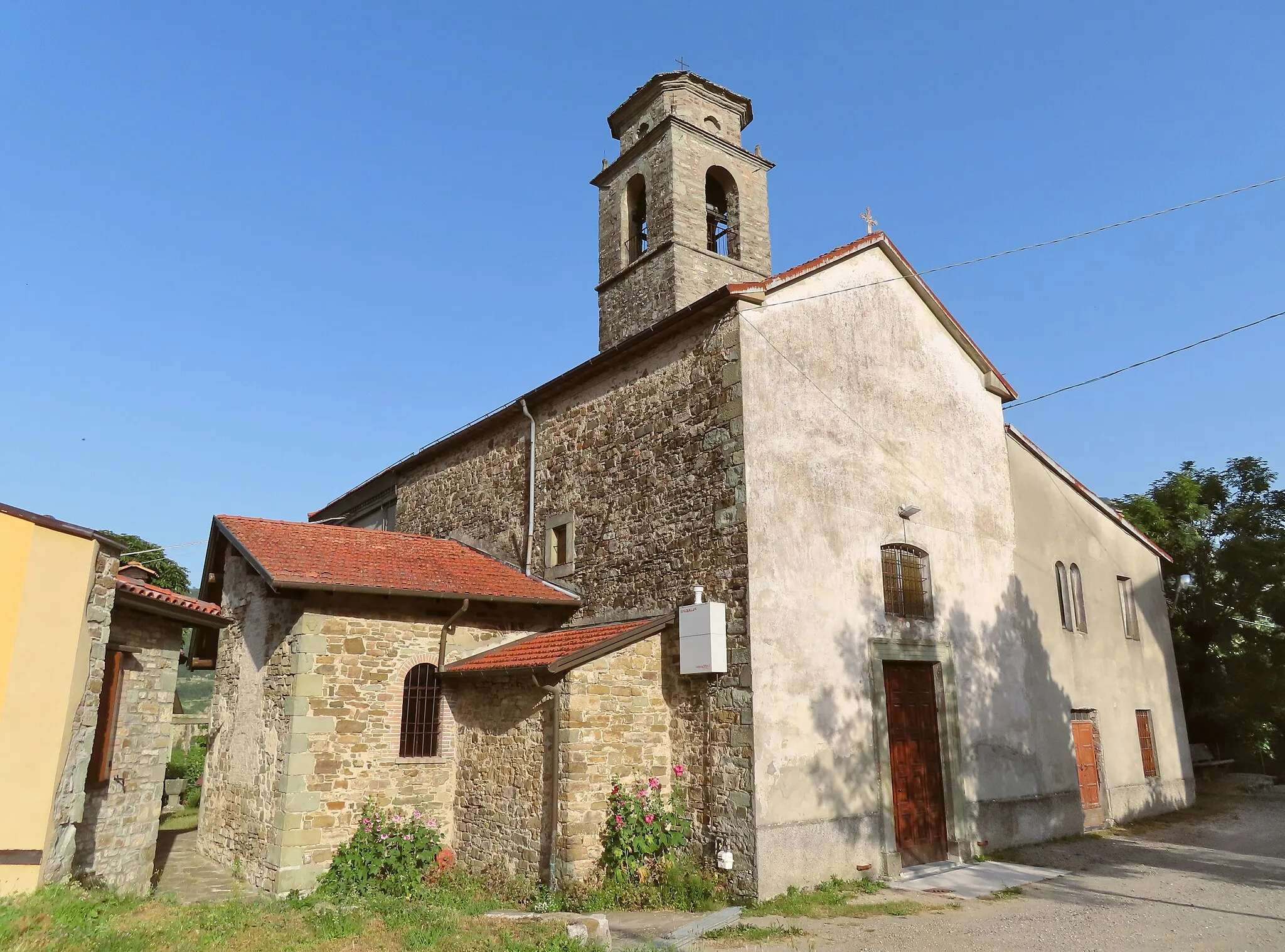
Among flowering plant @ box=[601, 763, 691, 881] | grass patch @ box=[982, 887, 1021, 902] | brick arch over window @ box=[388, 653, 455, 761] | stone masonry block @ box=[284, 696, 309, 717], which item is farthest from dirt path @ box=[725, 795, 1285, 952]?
stone masonry block @ box=[284, 696, 309, 717]

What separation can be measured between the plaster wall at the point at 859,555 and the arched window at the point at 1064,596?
1.50m

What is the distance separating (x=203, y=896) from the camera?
1020 centimetres

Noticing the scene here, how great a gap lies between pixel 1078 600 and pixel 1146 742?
3533mm

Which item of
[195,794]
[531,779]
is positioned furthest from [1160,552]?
[195,794]

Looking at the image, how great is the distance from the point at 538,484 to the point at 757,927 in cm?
779

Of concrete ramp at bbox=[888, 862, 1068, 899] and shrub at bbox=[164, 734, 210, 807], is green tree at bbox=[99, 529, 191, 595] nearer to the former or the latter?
shrub at bbox=[164, 734, 210, 807]

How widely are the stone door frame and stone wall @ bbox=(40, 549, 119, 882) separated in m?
8.82

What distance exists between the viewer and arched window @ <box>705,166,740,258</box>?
17.4 m

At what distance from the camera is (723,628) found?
10.1 metres

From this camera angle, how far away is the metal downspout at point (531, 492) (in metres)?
14.0

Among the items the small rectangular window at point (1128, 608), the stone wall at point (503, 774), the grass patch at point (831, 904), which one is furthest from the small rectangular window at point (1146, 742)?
the stone wall at point (503, 774)

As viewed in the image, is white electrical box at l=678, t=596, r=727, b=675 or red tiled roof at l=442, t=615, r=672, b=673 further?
red tiled roof at l=442, t=615, r=672, b=673

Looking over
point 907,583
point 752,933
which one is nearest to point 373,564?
point 752,933

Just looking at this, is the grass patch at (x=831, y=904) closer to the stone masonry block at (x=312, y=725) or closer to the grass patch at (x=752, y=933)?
the grass patch at (x=752, y=933)
